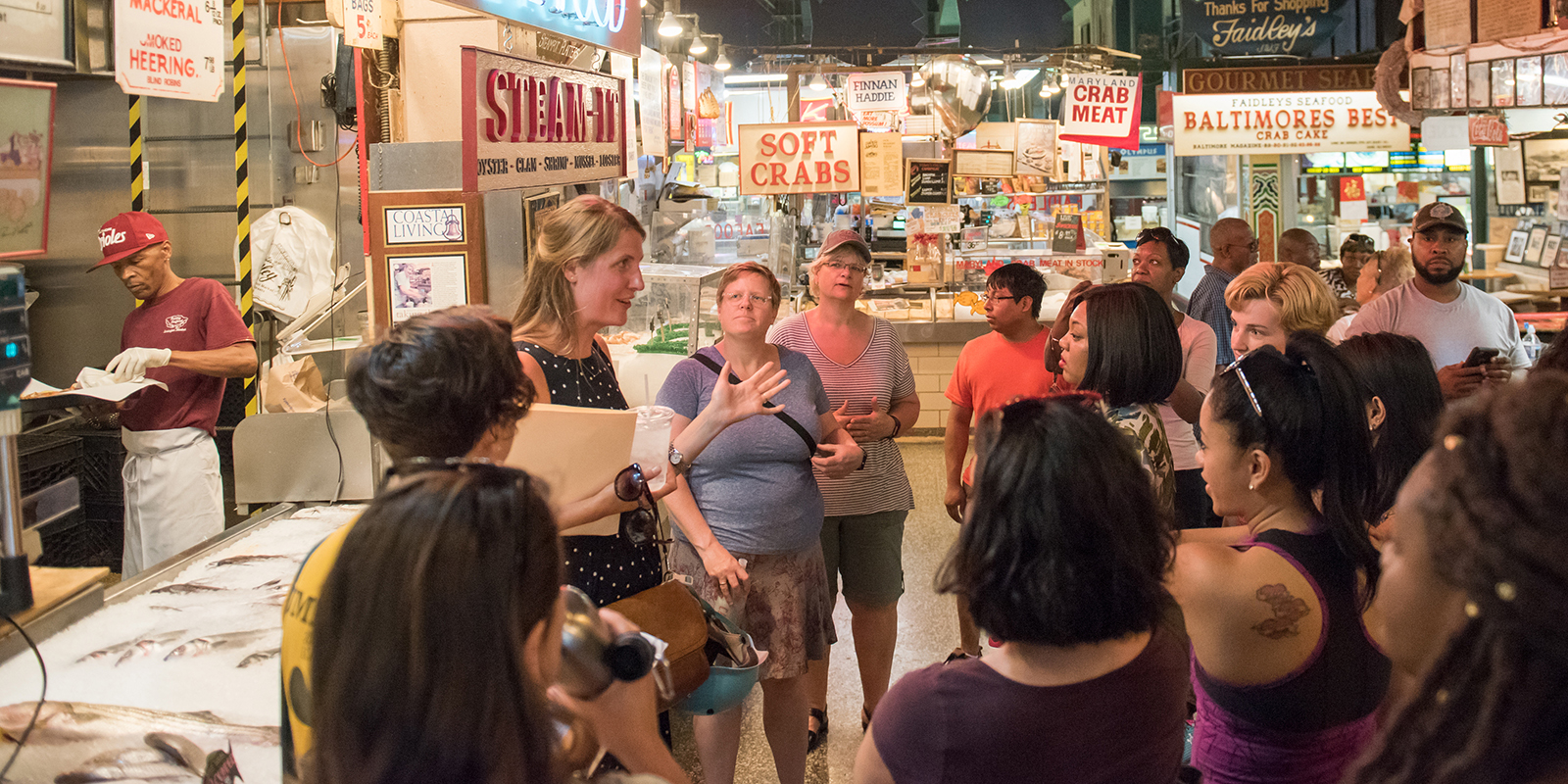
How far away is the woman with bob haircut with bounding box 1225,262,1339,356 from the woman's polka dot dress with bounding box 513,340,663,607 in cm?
229

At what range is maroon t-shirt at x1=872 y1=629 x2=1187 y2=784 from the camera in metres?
1.50

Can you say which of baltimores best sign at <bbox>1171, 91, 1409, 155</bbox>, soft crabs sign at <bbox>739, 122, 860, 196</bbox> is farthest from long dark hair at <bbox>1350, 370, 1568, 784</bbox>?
baltimores best sign at <bbox>1171, 91, 1409, 155</bbox>

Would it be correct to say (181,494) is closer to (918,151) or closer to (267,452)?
(267,452)

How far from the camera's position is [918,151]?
1165cm

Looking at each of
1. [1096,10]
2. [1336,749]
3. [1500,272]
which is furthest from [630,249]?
[1096,10]

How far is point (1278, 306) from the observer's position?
3.97 m

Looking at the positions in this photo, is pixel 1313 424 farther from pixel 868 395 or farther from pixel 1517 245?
pixel 1517 245

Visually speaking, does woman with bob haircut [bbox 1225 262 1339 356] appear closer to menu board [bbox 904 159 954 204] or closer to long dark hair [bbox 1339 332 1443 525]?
long dark hair [bbox 1339 332 1443 525]

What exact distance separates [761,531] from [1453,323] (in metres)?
3.24

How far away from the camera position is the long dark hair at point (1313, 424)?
2016 mm

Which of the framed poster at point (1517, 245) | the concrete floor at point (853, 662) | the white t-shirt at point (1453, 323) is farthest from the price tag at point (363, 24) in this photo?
the framed poster at point (1517, 245)

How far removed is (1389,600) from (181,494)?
5103mm

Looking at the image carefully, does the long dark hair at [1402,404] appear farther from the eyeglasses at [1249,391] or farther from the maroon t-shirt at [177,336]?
the maroon t-shirt at [177,336]

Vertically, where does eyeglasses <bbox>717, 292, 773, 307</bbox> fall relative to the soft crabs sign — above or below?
below
